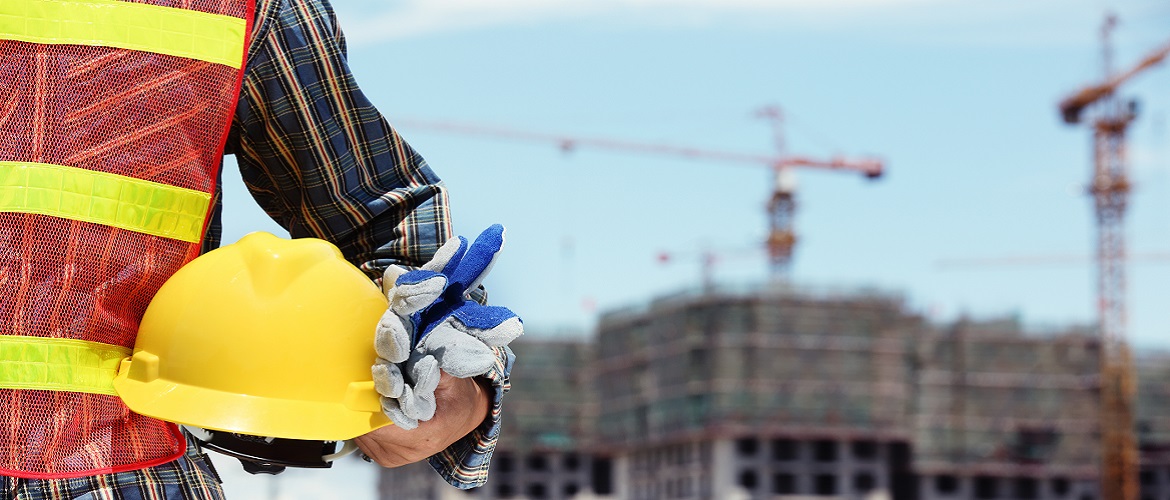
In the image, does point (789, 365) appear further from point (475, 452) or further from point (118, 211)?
point (118, 211)

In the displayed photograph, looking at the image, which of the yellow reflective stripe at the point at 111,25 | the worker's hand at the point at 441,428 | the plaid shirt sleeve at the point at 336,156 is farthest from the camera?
the plaid shirt sleeve at the point at 336,156

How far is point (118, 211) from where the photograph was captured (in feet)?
7.06

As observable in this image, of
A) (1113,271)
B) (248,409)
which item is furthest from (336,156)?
(1113,271)

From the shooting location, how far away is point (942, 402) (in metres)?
111

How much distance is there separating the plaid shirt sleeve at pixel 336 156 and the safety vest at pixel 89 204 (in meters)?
0.16

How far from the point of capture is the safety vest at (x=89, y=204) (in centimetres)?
210

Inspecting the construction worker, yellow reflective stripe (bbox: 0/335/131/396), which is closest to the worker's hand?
the construction worker

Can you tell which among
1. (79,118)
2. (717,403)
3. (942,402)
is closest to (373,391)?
(79,118)

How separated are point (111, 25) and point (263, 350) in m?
0.52

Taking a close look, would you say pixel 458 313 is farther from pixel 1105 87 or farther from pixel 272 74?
pixel 1105 87

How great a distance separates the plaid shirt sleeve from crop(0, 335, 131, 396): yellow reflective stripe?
0.46m

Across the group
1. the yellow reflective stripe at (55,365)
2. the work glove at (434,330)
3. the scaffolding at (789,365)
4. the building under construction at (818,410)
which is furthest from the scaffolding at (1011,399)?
the yellow reflective stripe at (55,365)

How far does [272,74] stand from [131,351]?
49cm

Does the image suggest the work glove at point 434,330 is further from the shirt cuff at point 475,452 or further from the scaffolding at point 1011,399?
the scaffolding at point 1011,399
